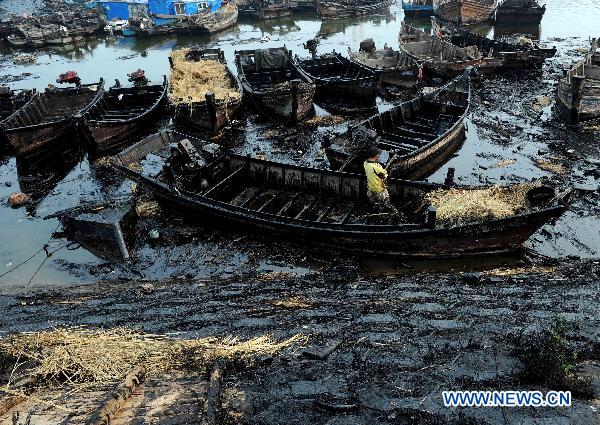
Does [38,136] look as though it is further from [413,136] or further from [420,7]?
[420,7]

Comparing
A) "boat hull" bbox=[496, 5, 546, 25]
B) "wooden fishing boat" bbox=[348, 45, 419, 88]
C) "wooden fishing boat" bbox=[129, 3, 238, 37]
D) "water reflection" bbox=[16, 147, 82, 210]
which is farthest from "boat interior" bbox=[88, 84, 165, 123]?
"boat hull" bbox=[496, 5, 546, 25]

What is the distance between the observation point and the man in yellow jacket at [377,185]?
1042cm

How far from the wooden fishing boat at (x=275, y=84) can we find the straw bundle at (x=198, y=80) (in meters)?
0.82

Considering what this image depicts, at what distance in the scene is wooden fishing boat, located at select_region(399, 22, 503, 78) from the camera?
21630 millimetres

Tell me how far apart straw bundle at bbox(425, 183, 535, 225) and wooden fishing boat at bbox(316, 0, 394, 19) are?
34011mm

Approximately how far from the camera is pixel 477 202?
10086 mm

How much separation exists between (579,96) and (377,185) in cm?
1105

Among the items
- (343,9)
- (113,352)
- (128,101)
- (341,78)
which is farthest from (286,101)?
(343,9)

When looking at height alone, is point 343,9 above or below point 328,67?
above

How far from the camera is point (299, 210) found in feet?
38.7

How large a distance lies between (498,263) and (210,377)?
7596 mm

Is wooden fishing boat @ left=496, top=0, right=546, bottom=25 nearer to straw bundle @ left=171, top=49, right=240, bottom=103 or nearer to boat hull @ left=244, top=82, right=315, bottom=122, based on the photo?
boat hull @ left=244, top=82, right=315, bottom=122

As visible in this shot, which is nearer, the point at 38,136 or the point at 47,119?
the point at 38,136

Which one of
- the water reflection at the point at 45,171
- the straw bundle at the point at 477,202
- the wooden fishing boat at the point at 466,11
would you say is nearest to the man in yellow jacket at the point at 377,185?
the straw bundle at the point at 477,202
